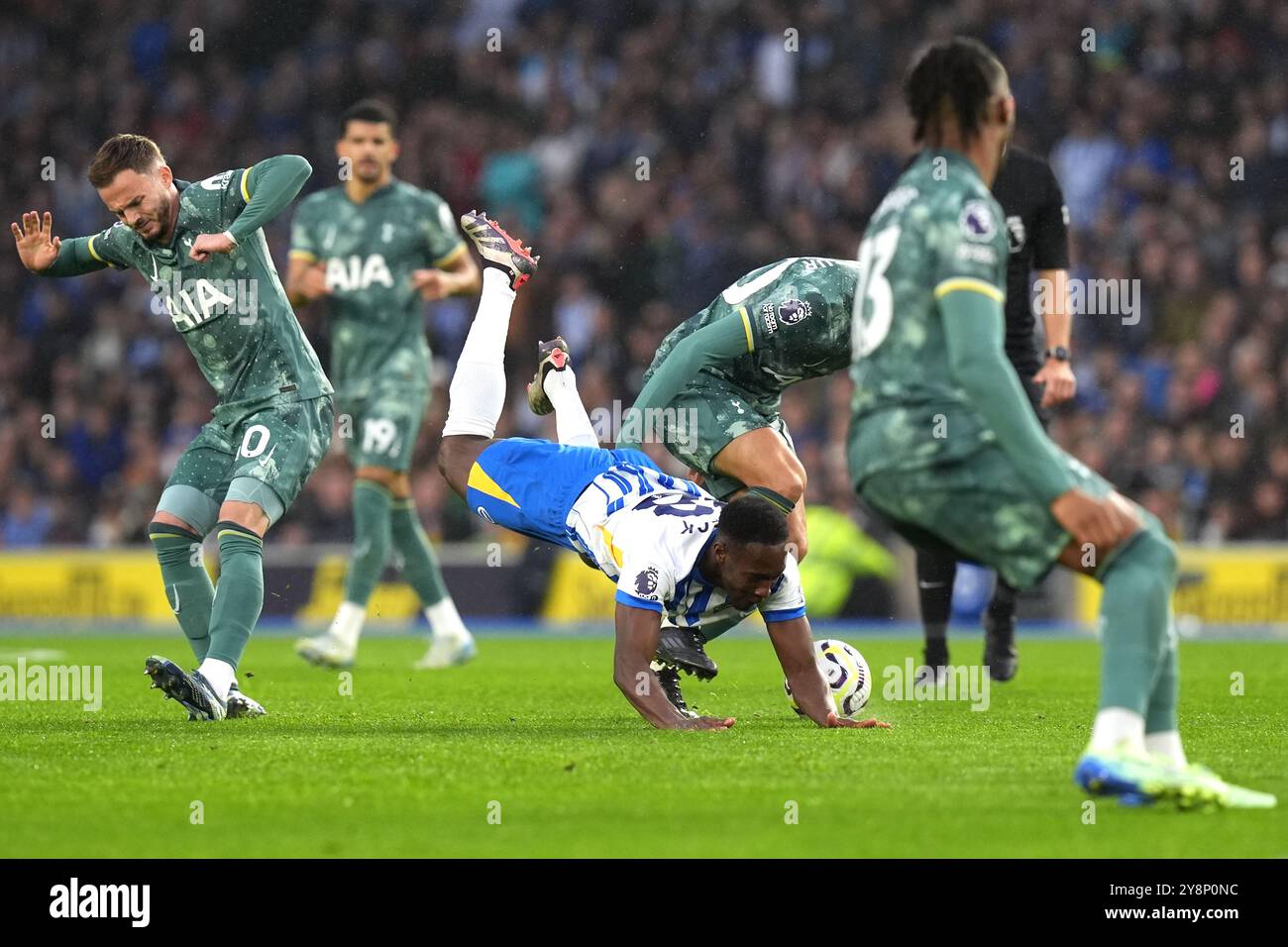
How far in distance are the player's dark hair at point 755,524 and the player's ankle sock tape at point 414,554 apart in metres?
5.03

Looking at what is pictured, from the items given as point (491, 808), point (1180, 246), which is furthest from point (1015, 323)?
point (1180, 246)

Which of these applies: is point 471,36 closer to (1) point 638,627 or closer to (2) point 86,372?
(2) point 86,372

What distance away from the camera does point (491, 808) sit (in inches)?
196

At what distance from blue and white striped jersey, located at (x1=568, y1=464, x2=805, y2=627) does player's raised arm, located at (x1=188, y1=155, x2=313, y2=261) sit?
1793mm

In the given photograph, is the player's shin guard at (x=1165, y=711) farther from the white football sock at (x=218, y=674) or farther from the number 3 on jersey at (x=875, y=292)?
the white football sock at (x=218, y=674)

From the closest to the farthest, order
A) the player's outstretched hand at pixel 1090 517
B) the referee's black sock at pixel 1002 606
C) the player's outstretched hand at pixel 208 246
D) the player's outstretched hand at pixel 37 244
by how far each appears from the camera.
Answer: the player's outstretched hand at pixel 1090 517, the player's outstretched hand at pixel 208 246, the player's outstretched hand at pixel 37 244, the referee's black sock at pixel 1002 606

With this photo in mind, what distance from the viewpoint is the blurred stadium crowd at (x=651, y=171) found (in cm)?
1745

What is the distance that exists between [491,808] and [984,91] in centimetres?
236

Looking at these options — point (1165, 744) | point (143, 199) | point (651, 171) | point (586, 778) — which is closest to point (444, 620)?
point (143, 199)

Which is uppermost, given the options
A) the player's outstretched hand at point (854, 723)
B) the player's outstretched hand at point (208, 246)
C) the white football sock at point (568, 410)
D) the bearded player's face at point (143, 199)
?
the bearded player's face at point (143, 199)

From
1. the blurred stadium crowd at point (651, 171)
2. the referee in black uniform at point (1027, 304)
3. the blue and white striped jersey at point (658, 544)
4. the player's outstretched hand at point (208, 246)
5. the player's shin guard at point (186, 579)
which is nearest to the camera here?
the blue and white striped jersey at point (658, 544)

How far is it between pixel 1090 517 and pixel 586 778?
1.82 meters

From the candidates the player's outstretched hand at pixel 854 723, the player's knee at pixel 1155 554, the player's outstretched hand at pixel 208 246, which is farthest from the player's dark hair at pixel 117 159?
the player's knee at pixel 1155 554
